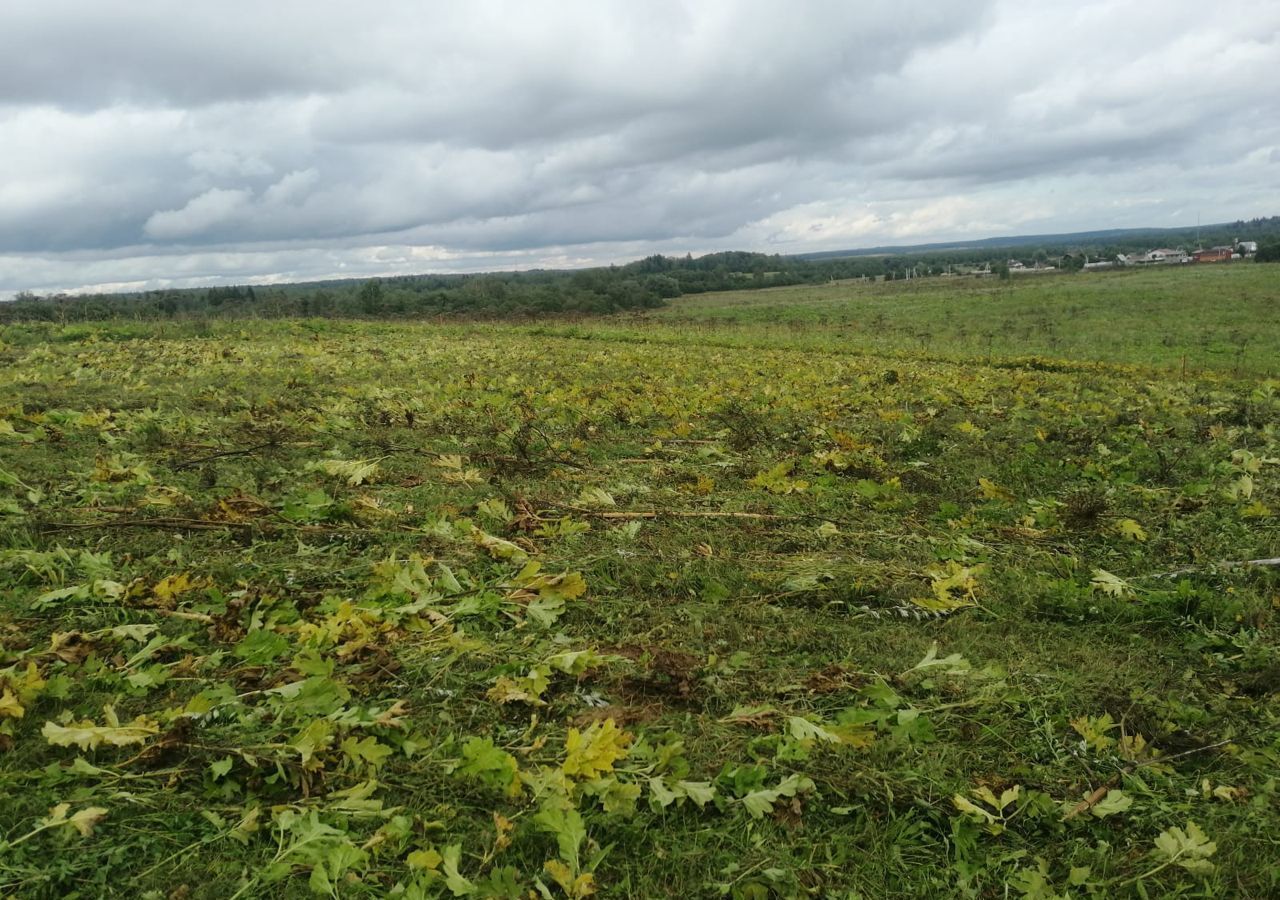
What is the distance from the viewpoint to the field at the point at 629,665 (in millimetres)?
2195

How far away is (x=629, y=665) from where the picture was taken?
3.18m

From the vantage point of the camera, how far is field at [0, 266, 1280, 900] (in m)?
2.20

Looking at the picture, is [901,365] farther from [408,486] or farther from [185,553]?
[185,553]

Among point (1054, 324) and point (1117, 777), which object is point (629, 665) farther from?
point (1054, 324)

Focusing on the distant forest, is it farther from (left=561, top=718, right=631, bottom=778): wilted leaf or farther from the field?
(left=561, top=718, right=631, bottom=778): wilted leaf

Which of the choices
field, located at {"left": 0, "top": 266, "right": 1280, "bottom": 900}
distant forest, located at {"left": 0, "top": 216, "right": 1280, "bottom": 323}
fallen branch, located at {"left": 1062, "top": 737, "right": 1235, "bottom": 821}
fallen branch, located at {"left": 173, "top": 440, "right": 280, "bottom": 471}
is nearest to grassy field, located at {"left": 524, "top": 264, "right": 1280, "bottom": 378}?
distant forest, located at {"left": 0, "top": 216, "right": 1280, "bottom": 323}

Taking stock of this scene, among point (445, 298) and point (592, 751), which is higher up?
point (445, 298)

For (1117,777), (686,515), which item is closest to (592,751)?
(1117,777)

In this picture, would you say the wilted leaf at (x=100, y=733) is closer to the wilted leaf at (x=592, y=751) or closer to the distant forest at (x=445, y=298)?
the wilted leaf at (x=592, y=751)

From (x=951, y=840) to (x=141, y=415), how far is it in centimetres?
850

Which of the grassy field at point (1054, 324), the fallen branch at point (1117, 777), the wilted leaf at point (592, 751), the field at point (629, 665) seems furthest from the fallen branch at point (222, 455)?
the grassy field at point (1054, 324)

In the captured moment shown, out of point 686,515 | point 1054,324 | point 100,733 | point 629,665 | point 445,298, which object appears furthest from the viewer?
point 445,298

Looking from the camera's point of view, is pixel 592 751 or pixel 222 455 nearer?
pixel 592 751

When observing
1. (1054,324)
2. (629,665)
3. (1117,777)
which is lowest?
(1117,777)
